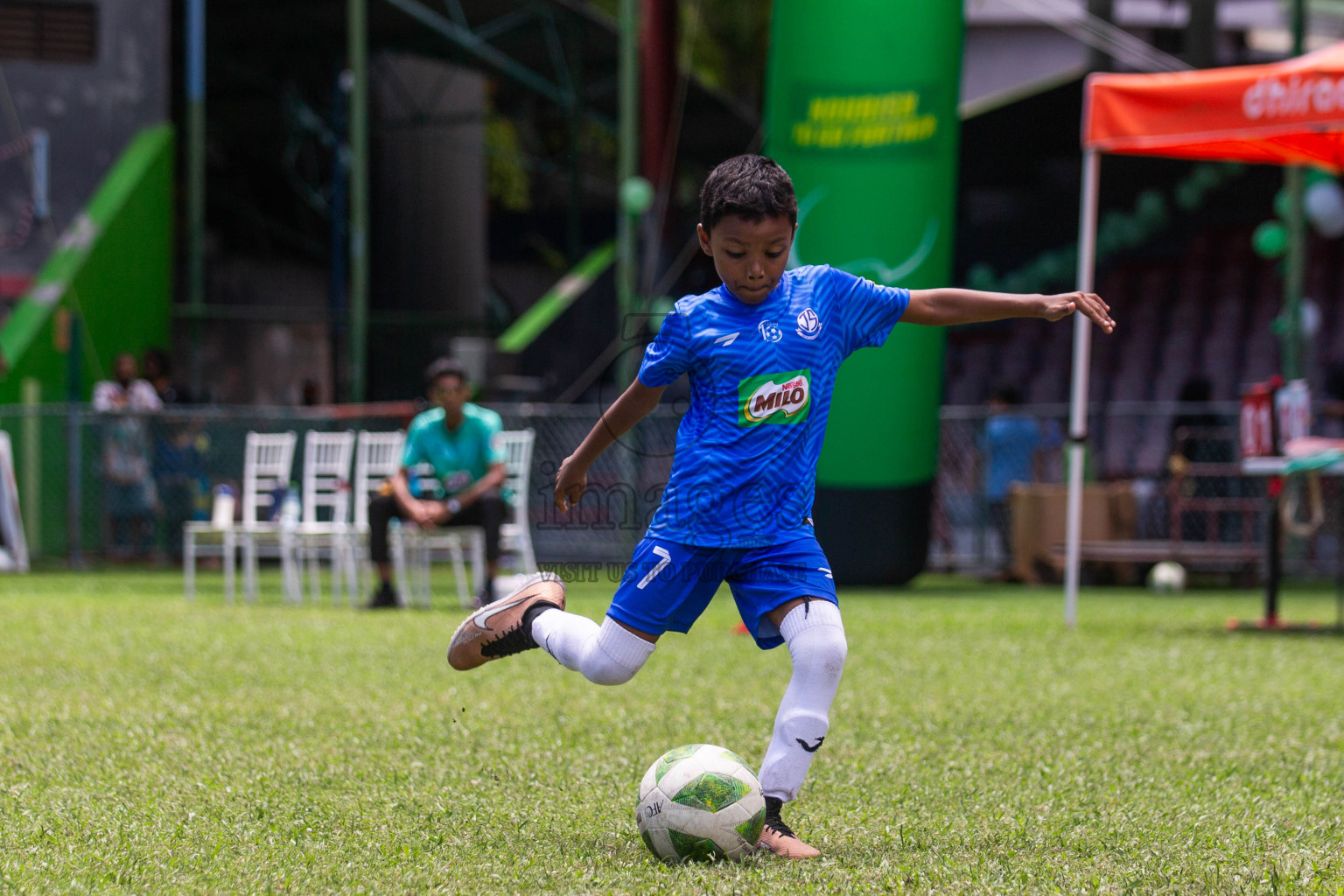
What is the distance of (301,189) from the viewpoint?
27.0 meters

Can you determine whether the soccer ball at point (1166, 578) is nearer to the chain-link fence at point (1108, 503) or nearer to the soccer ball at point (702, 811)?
the chain-link fence at point (1108, 503)

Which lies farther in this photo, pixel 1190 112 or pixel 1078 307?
pixel 1190 112

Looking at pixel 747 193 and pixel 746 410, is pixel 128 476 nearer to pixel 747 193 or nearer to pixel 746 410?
pixel 746 410

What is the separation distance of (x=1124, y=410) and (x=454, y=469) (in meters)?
7.08

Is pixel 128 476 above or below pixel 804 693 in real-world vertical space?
below

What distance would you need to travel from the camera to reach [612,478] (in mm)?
15406

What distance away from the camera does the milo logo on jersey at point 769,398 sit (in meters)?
3.96

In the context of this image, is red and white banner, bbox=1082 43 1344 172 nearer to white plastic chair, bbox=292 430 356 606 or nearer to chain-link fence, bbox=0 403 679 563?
white plastic chair, bbox=292 430 356 606

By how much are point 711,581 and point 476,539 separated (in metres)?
7.32

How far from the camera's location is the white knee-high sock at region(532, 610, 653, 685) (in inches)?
162

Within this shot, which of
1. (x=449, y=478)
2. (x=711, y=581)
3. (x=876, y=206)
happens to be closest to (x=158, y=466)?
(x=449, y=478)

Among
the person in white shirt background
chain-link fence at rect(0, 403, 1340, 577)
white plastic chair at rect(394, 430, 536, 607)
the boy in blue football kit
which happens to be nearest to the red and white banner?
white plastic chair at rect(394, 430, 536, 607)

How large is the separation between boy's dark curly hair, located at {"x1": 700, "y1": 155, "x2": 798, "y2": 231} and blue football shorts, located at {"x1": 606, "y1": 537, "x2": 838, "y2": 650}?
2.68ft

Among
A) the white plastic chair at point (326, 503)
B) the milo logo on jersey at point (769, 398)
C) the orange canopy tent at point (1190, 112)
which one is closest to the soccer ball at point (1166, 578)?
the orange canopy tent at point (1190, 112)
